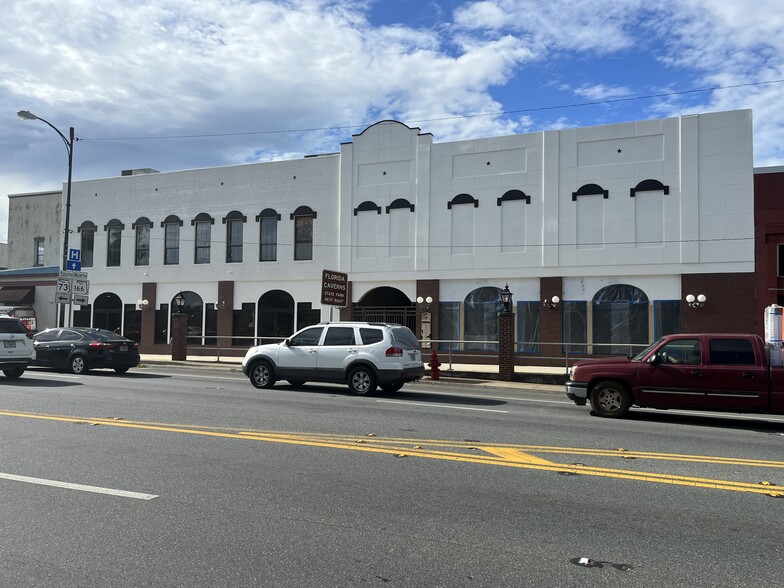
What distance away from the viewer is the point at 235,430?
31.4 feet

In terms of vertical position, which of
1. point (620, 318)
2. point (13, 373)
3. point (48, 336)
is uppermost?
point (620, 318)

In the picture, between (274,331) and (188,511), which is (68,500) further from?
(274,331)

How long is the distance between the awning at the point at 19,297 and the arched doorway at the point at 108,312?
431 centimetres

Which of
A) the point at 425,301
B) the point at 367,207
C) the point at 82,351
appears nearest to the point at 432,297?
the point at 425,301

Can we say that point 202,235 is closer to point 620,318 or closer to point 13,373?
point 13,373

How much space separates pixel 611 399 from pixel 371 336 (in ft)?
18.5

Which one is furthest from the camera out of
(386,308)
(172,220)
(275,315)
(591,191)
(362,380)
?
(172,220)

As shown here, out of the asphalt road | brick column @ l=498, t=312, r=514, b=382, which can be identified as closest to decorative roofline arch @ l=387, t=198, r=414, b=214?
brick column @ l=498, t=312, r=514, b=382

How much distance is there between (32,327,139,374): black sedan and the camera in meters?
19.6

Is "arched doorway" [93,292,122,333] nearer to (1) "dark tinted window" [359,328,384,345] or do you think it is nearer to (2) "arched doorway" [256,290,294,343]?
(2) "arched doorway" [256,290,294,343]

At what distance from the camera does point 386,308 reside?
28500 millimetres

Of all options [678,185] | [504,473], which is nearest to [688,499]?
[504,473]

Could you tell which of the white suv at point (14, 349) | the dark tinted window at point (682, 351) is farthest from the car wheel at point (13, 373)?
the dark tinted window at point (682, 351)

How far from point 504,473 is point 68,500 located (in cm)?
434
